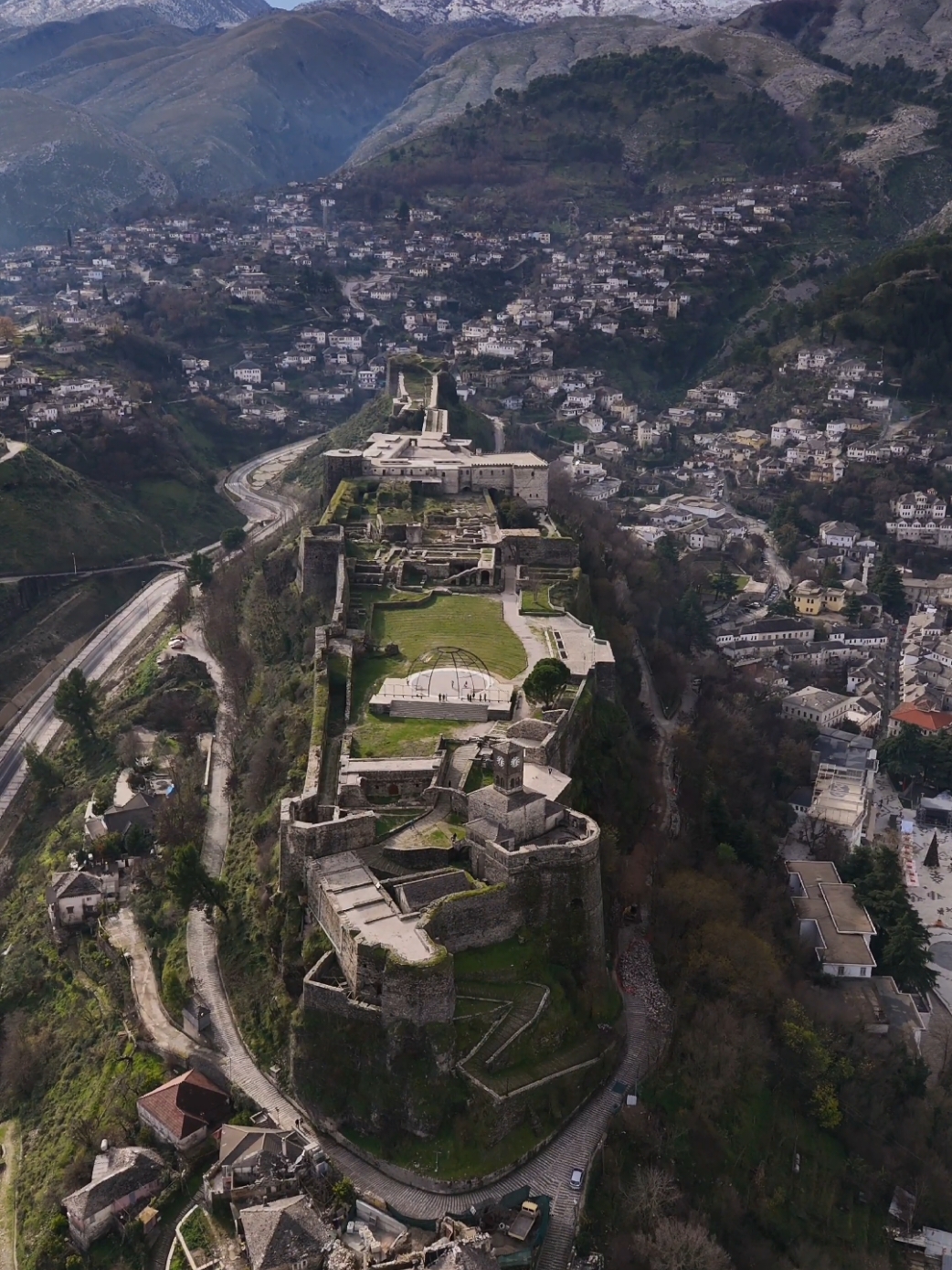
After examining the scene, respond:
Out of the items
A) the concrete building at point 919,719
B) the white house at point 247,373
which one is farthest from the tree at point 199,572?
the white house at point 247,373

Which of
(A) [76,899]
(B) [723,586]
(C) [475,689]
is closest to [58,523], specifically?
(A) [76,899]

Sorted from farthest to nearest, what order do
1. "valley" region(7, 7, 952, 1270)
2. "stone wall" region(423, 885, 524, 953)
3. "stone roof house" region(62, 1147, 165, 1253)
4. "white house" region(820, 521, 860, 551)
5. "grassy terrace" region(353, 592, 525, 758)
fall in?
"white house" region(820, 521, 860, 551)
"grassy terrace" region(353, 592, 525, 758)
"stone wall" region(423, 885, 524, 953)
"valley" region(7, 7, 952, 1270)
"stone roof house" region(62, 1147, 165, 1253)

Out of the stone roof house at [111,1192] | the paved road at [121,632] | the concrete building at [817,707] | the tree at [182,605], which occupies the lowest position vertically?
the concrete building at [817,707]

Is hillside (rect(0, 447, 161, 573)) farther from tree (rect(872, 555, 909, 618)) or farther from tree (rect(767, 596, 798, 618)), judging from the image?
tree (rect(872, 555, 909, 618))

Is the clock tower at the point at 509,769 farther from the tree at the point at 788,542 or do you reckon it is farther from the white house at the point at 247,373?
the white house at the point at 247,373

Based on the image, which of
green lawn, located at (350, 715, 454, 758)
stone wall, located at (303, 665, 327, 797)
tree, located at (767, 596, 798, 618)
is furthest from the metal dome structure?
tree, located at (767, 596, 798, 618)

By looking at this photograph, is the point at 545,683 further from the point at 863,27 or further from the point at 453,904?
the point at 863,27

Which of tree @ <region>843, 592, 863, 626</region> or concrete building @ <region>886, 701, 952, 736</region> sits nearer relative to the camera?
concrete building @ <region>886, 701, 952, 736</region>
